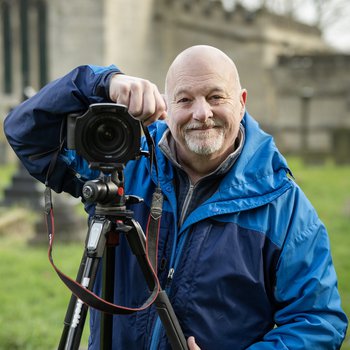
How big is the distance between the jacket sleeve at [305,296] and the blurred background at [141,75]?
2.32 meters

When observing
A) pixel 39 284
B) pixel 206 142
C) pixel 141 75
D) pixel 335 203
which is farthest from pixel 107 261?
pixel 141 75

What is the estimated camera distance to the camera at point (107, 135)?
1747mm

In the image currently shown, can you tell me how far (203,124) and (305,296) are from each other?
57cm

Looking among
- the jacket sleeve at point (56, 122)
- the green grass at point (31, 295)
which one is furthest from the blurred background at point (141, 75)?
the jacket sleeve at point (56, 122)

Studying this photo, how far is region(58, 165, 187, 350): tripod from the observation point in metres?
1.75

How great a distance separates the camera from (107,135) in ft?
5.81

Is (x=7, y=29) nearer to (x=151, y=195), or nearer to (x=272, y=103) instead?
(x=272, y=103)

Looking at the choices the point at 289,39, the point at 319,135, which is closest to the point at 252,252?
the point at 319,135

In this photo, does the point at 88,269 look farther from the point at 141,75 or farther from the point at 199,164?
the point at 141,75

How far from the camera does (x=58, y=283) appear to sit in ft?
18.1

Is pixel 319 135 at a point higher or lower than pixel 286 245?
lower

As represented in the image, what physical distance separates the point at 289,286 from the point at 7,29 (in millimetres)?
16325

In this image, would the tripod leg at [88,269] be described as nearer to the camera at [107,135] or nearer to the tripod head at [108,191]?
the tripod head at [108,191]

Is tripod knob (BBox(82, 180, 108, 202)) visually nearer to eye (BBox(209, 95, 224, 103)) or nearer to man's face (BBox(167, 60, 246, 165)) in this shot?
man's face (BBox(167, 60, 246, 165))
